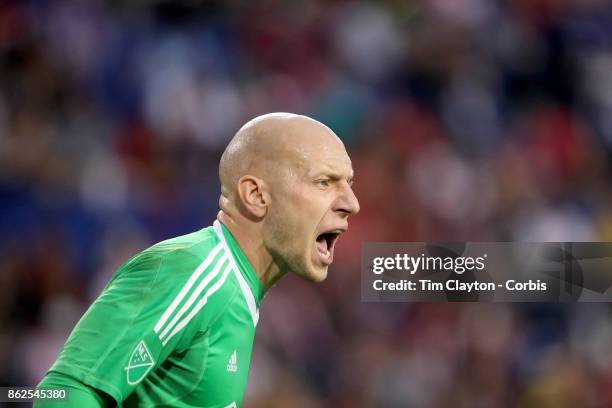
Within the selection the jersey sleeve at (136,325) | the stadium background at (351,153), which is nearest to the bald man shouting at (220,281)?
the jersey sleeve at (136,325)

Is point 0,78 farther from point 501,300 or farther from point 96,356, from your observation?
point 96,356

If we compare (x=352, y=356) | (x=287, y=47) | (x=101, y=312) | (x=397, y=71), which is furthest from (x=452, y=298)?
(x=101, y=312)

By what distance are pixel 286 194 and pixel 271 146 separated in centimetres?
14

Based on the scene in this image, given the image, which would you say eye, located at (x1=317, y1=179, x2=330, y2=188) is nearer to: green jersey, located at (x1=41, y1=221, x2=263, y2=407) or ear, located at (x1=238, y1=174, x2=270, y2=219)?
ear, located at (x1=238, y1=174, x2=270, y2=219)

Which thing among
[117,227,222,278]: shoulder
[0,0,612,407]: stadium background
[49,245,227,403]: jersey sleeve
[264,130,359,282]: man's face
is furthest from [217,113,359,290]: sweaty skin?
[0,0,612,407]: stadium background

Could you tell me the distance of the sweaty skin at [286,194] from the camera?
2.53 metres

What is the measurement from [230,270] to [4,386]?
111 inches

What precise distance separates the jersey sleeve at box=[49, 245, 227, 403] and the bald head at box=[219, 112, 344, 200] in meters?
0.39

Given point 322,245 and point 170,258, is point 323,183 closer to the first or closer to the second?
point 322,245

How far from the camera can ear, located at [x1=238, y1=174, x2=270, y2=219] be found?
254 centimetres

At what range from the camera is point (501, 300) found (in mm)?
5184

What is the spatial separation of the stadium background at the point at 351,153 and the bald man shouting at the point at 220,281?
2594 millimetres

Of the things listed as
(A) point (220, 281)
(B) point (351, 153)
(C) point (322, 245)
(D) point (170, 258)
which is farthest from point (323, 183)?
(B) point (351, 153)

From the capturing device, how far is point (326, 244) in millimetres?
2656
